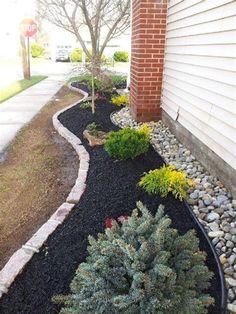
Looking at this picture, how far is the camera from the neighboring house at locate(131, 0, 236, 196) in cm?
338

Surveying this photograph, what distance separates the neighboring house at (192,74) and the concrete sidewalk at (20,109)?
251cm

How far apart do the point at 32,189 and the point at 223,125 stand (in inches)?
96.0

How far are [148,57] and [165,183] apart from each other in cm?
322

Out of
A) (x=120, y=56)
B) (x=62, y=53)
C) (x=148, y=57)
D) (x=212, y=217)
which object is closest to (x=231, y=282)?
(x=212, y=217)

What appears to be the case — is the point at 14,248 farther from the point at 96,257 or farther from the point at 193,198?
the point at 193,198

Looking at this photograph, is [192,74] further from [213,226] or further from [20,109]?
[20,109]

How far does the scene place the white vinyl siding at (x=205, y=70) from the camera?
3.34 metres

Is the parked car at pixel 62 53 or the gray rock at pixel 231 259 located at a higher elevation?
the parked car at pixel 62 53

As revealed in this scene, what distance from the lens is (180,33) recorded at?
15.9ft

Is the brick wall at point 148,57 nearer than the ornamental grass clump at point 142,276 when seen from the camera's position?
No

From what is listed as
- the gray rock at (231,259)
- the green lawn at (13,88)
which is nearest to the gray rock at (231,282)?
the gray rock at (231,259)

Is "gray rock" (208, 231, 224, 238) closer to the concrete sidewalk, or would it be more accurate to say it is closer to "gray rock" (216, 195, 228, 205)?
"gray rock" (216, 195, 228, 205)

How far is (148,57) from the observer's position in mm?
5742

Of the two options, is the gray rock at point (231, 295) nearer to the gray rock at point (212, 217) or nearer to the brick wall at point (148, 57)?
the gray rock at point (212, 217)
